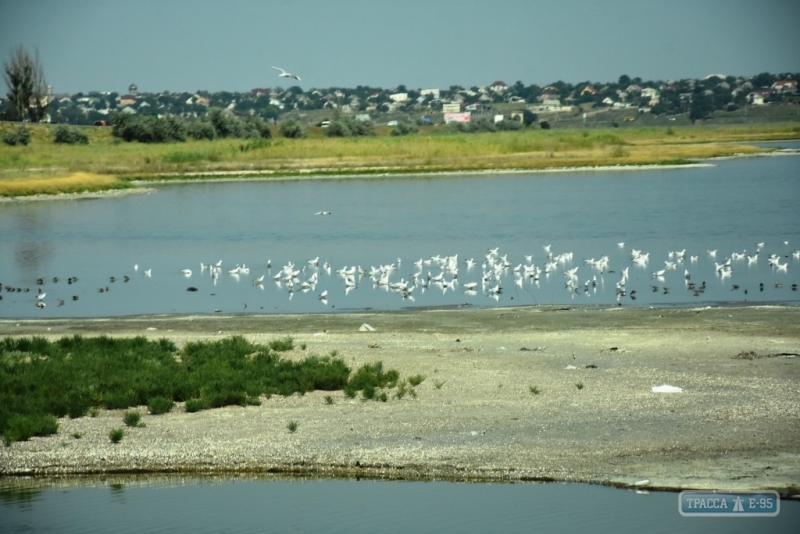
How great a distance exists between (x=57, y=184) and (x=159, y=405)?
52774 mm

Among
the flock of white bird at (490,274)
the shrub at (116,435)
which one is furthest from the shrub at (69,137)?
the shrub at (116,435)

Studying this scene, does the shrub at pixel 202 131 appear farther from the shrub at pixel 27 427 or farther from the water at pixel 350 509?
the water at pixel 350 509

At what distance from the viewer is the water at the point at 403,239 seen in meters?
24.8

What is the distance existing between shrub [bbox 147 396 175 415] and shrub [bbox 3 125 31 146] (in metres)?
78.2

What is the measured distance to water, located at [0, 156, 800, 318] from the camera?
2477 cm

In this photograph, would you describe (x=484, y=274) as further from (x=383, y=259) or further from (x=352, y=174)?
(x=352, y=174)

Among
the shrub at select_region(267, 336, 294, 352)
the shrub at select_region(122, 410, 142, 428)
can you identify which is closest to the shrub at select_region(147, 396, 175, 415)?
the shrub at select_region(122, 410, 142, 428)

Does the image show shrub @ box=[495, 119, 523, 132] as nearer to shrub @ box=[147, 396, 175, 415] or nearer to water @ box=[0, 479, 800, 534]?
shrub @ box=[147, 396, 175, 415]

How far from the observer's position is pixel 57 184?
207ft

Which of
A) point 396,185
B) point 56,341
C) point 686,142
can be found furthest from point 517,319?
point 686,142

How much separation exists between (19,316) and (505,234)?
18982mm

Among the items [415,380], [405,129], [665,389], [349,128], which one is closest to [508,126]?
[405,129]

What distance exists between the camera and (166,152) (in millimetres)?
83250

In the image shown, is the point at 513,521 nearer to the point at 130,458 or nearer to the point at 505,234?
the point at 130,458
